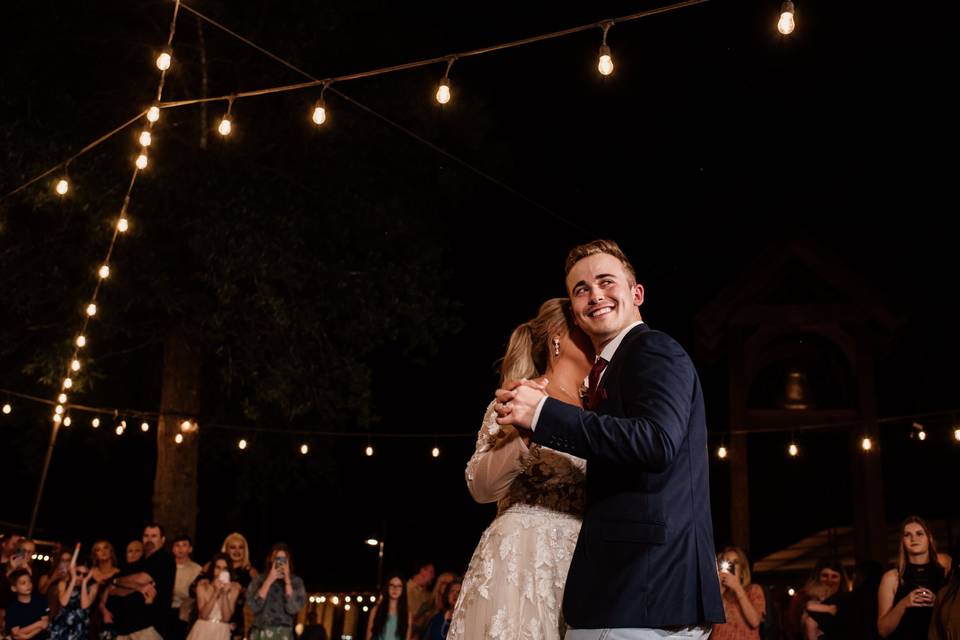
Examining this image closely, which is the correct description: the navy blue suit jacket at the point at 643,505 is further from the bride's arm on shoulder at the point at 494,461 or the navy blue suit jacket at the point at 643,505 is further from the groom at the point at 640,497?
the bride's arm on shoulder at the point at 494,461

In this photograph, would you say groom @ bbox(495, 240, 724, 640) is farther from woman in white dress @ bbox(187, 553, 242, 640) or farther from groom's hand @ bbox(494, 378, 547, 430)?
woman in white dress @ bbox(187, 553, 242, 640)

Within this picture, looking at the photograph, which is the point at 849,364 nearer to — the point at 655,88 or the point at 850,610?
the point at 850,610

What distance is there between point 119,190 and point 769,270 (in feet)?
24.0

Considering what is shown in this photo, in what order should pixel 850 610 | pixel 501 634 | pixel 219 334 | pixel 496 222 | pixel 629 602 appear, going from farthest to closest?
pixel 496 222 < pixel 219 334 < pixel 850 610 < pixel 501 634 < pixel 629 602

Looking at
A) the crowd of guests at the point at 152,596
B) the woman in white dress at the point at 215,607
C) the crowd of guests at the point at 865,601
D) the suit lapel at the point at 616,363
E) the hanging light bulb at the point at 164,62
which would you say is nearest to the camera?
the suit lapel at the point at 616,363

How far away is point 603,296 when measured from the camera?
2.52m

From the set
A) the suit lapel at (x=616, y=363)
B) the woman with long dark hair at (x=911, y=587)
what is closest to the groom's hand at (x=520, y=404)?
the suit lapel at (x=616, y=363)

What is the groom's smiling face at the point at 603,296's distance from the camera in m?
2.50

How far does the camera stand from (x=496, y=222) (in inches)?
777

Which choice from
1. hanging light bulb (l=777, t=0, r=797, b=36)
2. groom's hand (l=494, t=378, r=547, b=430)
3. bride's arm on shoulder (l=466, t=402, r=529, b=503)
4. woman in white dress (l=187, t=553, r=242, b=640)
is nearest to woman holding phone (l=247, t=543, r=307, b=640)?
woman in white dress (l=187, t=553, r=242, b=640)

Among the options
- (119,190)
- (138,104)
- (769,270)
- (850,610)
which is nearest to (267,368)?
(119,190)

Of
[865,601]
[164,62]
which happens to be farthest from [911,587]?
[164,62]

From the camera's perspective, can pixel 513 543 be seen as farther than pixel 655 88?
No

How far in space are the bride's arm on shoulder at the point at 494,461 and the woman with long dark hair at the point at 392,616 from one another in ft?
25.5
